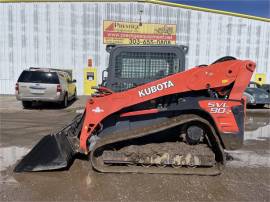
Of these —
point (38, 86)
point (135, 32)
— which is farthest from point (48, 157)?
point (135, 32)

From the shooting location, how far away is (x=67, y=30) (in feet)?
72.2

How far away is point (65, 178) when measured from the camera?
15.0 feet

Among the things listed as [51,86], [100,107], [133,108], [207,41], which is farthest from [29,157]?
[207,41]

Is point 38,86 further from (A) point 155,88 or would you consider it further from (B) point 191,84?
(B) point 191,84

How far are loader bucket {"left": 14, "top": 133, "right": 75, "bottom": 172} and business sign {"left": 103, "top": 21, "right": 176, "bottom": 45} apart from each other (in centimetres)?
1830

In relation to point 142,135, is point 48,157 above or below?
below

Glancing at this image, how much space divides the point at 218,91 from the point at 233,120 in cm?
54

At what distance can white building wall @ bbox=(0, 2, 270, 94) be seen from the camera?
21.7 metres

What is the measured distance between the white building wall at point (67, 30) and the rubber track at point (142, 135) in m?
18.2

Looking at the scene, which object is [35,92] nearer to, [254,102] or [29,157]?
[29,157]

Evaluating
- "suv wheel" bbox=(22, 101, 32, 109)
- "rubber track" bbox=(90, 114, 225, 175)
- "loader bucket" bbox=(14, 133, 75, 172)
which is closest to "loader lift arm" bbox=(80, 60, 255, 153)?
"rubber track" bbox=(90, 114, 225, 175)

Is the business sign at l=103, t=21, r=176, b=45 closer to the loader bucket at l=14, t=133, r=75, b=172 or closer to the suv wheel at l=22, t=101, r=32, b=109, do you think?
the suv wheel at l=22, t=101, r=32, b=109

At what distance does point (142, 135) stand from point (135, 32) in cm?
1899

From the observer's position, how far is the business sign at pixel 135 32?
882 inches
